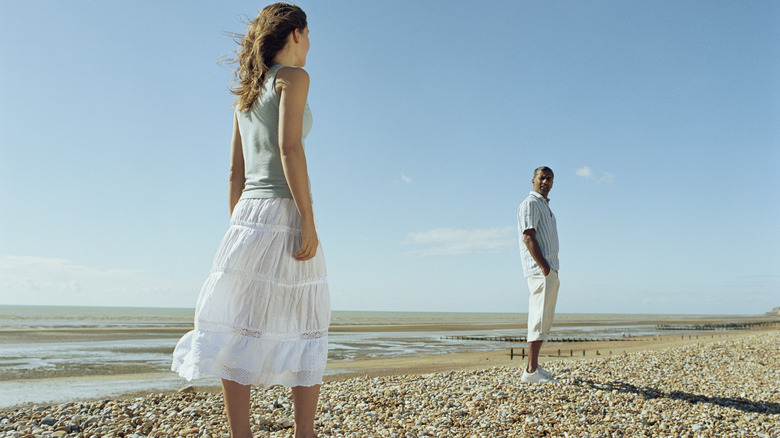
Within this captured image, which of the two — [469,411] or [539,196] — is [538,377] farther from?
[539,196]

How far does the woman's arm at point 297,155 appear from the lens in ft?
8.46

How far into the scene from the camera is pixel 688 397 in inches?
227

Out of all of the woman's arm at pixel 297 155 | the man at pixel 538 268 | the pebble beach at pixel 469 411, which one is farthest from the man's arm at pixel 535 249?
the woman's arm at pixel 297 155

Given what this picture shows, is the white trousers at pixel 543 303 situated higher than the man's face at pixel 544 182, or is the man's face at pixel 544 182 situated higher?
the man's face at pixel 544 182

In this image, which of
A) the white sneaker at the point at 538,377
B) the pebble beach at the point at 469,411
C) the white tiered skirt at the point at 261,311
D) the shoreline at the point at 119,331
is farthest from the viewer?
the shoreline at the point at 119,331

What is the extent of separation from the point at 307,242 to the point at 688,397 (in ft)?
17.1

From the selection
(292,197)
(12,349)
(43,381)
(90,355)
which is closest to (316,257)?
(292,197)

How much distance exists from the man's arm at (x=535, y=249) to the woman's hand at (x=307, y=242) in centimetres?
393

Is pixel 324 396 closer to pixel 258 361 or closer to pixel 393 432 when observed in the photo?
pixel 393 432

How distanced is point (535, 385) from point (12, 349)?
16.4 meters

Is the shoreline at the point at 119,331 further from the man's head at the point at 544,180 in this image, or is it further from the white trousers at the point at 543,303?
the man's head at the point at 544,180

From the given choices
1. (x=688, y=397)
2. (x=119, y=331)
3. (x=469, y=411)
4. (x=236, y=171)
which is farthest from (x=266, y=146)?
(x=119, y=331)

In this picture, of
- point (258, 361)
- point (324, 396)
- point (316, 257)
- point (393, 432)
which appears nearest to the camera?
point (258, 361)

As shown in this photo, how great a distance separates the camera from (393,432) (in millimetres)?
4289
